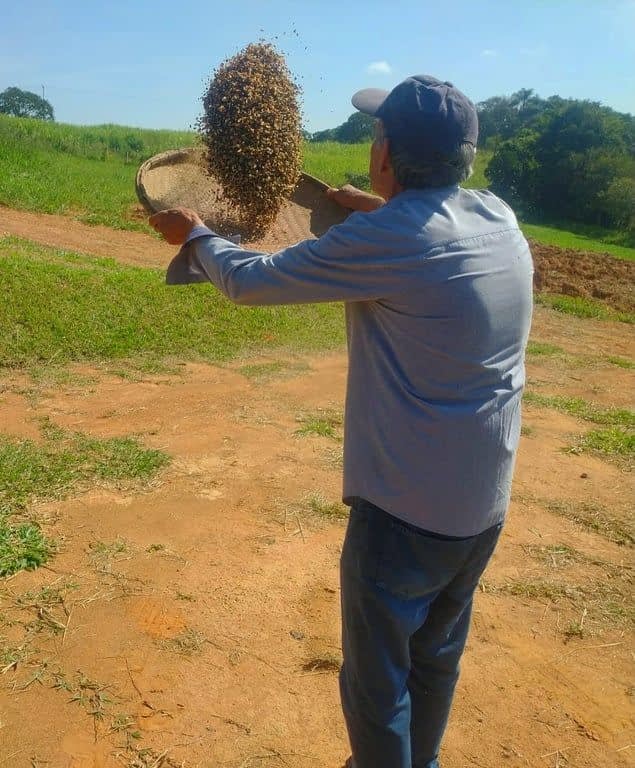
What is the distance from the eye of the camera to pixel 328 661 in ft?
8.98

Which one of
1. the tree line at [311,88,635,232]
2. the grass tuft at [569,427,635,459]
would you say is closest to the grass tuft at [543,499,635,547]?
the grass tuft at [569,427,635,459]

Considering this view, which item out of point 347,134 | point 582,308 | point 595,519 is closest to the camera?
point 595,519

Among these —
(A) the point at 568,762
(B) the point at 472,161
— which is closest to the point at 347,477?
(B) the point at 472,161

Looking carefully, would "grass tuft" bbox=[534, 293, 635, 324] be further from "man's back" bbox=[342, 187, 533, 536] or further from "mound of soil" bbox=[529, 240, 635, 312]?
"man's back" bbox=[342, 187, 533, 536]

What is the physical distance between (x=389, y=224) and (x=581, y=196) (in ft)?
88.6

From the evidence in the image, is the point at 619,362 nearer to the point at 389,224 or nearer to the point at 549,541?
the point at 549,541

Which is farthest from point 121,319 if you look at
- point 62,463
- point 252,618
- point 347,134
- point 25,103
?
point 25,103

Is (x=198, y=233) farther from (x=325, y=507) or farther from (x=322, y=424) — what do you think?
(x=322, y=424)

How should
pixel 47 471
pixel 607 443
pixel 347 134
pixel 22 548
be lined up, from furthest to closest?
pixel 347 134 → pixel 607 443 → pixel 47 471 → pixel 22 548

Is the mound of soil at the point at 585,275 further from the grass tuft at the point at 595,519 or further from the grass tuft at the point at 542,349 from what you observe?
the grass tuft at the point at 595,519

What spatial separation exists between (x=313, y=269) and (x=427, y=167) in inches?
12.2

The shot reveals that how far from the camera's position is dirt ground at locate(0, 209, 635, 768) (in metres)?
2.36

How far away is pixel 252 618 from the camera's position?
292cm

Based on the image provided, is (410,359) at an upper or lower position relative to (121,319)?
upper
